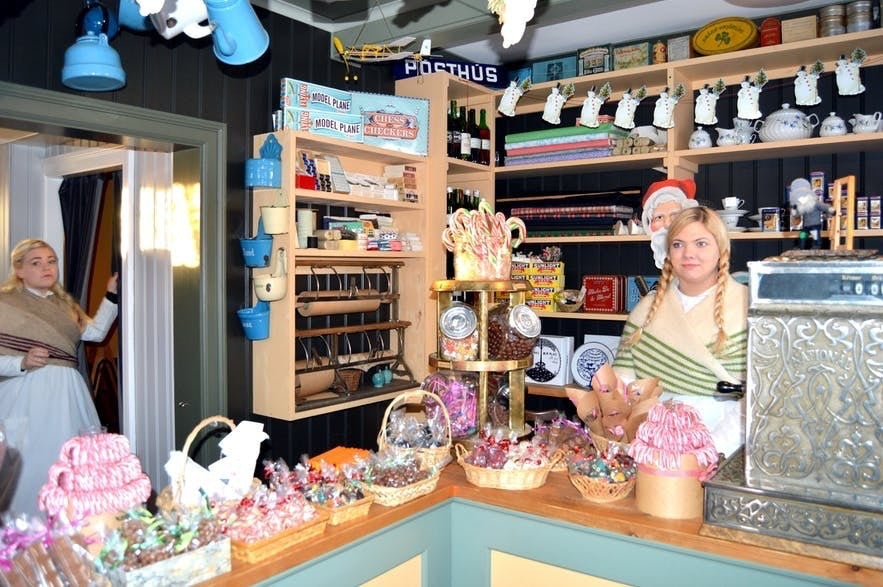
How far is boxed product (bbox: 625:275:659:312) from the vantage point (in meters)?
4.05

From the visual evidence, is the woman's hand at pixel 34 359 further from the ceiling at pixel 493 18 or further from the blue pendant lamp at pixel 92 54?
the ceiling at pixel 493 18

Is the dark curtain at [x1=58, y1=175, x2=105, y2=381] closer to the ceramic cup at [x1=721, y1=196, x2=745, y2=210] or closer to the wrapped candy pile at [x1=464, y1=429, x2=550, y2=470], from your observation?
the wrapped candy pile at [x1=464, y1=429, x2=550, y2=470]

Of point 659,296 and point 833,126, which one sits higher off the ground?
point 833,126

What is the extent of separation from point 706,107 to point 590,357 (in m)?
1.45

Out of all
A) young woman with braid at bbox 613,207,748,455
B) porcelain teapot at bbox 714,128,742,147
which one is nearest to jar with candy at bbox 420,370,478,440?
young woman with braid at bbox 613,207,748,455

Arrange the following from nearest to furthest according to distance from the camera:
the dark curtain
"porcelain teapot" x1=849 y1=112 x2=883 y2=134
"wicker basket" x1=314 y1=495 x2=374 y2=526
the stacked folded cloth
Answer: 1. "wicker basket" x1=314 y1=495 x2=374 y2=526
2. "porcelain teapot" x1=849 y1=112 x2=883 y2=134
3. the stacked folded cloth
4. the dark curtain

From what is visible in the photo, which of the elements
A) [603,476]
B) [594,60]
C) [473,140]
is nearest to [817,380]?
[603,476]

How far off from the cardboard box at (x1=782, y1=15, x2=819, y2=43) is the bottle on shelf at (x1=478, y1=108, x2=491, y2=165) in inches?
65.2

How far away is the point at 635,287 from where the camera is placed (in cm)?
406

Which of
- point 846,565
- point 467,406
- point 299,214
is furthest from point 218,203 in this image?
point 846,565

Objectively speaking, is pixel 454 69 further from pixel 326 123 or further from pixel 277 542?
pixel 277 542

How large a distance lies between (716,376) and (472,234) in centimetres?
100

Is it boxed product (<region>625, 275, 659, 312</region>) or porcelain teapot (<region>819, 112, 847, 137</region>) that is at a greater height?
porcelain teapot (<region>819, 112, 847, 137</region>)

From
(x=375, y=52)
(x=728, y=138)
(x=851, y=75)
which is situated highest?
(x=375, y=52)
